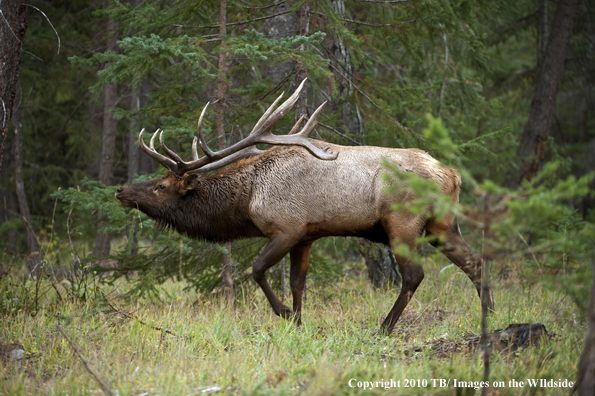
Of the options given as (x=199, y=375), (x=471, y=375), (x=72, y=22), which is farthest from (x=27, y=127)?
(x=471, y=375)

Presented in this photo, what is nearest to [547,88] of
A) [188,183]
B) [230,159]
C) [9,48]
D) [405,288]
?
[405,288]

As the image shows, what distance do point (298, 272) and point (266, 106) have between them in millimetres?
2616

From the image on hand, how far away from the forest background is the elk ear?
55 centimetres

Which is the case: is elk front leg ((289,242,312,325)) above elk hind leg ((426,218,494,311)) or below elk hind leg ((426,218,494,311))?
below

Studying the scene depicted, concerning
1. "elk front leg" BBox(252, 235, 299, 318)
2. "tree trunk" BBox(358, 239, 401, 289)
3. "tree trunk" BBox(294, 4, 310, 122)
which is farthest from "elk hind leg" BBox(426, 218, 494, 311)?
"tree trunk" BBox(294, 4, 310, 122)

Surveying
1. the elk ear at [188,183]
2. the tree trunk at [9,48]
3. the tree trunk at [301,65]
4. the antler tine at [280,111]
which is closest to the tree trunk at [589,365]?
the antler tine at [280,111]

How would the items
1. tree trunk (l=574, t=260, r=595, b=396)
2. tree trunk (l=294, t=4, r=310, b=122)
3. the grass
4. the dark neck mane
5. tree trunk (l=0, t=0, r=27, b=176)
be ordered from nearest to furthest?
tree trunk (l=574, t=260, r=595, b=396) < the grass < tree trunk (l=0, t=0, r=27, b=176) < the dark neck mane < tree trunk (l=294, t=4, r=310, b=122)

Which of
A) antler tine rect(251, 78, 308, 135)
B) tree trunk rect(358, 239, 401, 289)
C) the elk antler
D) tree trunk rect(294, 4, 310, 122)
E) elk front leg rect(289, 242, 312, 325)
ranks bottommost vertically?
tree trunk rect(358, 239, 401, 289)

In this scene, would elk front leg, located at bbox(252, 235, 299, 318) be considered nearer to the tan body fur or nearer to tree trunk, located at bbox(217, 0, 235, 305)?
the tan body fur

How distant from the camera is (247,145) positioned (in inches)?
247

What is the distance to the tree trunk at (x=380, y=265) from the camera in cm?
811

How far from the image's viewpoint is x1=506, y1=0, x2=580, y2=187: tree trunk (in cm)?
1106

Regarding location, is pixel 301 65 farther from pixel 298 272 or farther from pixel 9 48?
pixel 9 48

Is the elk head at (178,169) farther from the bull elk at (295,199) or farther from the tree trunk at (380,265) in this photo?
the tree trunk at (380,265)
